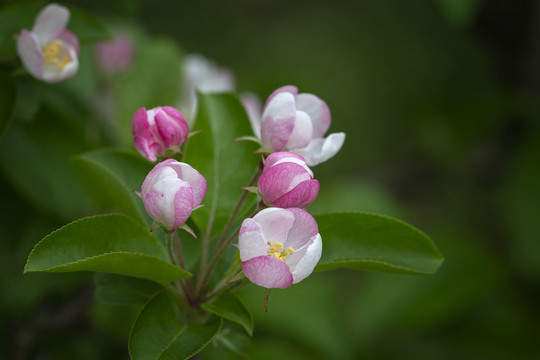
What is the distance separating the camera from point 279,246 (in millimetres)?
674

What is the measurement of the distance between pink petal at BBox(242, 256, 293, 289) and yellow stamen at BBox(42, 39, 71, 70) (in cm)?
47

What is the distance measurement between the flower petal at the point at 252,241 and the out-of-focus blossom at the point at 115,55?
0.91 meters

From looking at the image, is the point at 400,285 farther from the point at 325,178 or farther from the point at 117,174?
the point at 117,174

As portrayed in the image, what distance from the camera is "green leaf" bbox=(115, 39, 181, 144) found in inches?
53.6

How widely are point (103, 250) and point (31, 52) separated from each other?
358 mm

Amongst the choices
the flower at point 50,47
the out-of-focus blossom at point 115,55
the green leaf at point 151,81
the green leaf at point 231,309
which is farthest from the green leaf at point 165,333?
the out-of-focus blossom at point 115,55

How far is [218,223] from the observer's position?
807 mm

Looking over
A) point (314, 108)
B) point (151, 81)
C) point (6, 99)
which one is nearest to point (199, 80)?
point (151, 81)

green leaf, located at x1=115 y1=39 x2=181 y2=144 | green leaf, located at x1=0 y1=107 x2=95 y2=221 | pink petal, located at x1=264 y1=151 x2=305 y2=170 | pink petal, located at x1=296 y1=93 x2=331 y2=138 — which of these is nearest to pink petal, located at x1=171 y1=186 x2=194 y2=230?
pink petal, located at x1=264 y1=151 x2=305 y2=170

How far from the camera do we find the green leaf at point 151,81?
1.36m

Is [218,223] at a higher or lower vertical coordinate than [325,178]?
higher

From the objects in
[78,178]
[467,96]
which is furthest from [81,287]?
[467,96]

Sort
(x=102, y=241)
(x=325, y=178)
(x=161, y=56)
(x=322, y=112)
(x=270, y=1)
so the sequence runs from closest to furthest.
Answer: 1. (x=102, y=241)
2. (x=322, y=112)
3. (x=161, y=56)
4. (x=325, y=178)
5. (x=270, y=1)

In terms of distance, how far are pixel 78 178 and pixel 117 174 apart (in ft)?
1.17
